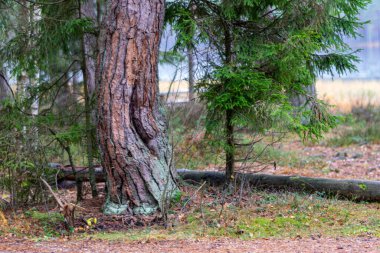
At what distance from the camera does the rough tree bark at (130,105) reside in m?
8.02

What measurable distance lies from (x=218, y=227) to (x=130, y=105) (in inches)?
90.2

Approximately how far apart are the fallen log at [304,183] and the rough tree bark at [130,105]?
1017 millimetres

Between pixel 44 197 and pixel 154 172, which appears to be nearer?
pixel 154 172

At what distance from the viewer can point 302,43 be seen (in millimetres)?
8164

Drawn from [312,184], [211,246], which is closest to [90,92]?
[312,184]

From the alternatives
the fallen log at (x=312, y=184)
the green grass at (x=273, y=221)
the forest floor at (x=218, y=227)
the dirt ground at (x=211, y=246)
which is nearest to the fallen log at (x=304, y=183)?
the fallen log at (x=312, y=184)

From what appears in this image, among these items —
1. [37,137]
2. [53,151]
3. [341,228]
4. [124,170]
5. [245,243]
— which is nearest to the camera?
[245,243]

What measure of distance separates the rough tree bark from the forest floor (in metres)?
0.42

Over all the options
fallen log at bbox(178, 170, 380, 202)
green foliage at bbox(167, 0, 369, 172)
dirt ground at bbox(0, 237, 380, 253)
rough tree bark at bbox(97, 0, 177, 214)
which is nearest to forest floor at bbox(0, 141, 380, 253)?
dirt ground at bbox(0, 237, 380, 253)

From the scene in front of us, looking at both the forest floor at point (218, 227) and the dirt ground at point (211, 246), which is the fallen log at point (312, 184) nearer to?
the forest floor at point (218, 227)

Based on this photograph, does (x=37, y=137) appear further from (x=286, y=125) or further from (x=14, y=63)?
(x=286, y=125)

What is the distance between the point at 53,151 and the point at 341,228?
17.1 feet

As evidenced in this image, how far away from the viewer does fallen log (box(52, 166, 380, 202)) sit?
30.5 ft

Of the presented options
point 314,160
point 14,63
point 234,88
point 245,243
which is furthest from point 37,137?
point 314,160
